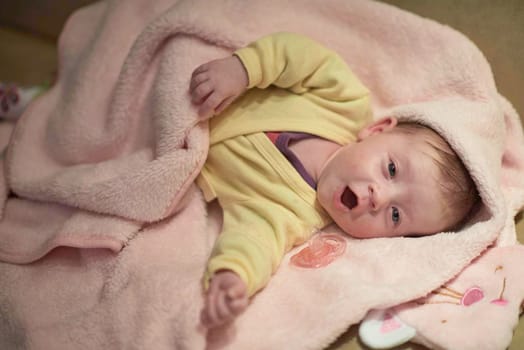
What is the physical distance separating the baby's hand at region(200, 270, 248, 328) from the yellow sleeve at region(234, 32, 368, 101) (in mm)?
416

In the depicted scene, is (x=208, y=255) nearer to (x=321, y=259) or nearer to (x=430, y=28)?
(x=321, y=259)

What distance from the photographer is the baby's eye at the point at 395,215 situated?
3.75 ft

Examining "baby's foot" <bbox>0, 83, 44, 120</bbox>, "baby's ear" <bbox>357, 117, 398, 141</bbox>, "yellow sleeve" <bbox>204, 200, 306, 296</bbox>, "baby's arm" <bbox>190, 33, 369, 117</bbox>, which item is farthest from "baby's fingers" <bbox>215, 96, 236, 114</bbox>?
"baby's foot" <bbox>0, 83, 44, 120</bbox>

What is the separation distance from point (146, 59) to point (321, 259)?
1.86 ft

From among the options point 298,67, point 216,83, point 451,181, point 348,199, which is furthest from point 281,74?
point 451,181

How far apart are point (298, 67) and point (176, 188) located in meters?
0.35

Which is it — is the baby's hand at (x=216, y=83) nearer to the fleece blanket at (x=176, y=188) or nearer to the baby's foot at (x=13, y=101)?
the fleece blanket at (x=176, y=188)

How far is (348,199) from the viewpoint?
3.80 feet

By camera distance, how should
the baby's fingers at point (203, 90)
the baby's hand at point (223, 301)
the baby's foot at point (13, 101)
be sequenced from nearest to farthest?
the baby's hand at point (223, 301) → the baby's fingers at point (203, 90) → the baby's foot at point (13, 101)

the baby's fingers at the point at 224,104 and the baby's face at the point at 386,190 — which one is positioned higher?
the baby's fingers at the point at 224,104

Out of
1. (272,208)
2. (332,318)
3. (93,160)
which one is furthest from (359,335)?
(93,160)

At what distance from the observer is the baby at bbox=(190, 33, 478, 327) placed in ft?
3.64

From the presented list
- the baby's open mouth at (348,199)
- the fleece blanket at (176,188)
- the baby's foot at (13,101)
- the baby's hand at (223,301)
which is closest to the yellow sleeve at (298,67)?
the fleece blanket at (176,188)

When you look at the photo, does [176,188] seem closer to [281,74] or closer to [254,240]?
→ [254,240]
